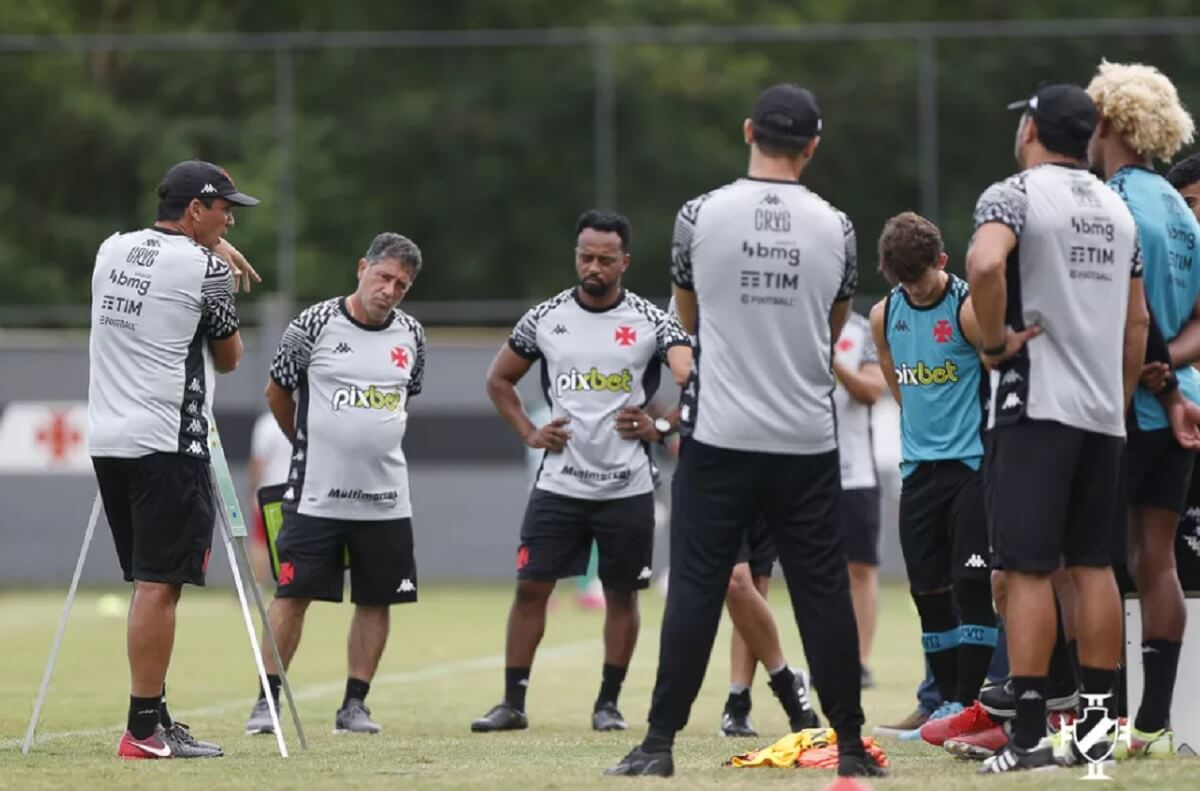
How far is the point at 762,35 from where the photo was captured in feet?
81.9

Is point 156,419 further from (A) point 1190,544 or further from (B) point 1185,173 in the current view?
(B) point 1185,173

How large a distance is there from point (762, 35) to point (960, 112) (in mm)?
2506

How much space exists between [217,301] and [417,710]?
10.7ft

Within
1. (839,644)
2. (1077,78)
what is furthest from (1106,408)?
(1077,78)

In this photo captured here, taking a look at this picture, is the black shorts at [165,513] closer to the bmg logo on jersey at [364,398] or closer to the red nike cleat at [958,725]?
the bmg logo on jersey at [364,398]

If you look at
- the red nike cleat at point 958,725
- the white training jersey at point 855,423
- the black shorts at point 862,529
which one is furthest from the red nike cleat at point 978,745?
the white training jersey at point 855,423

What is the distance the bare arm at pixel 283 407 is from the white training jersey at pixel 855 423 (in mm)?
3467

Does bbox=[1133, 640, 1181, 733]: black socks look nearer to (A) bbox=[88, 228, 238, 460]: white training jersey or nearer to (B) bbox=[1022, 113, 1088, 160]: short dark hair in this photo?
(B) bbox=[1022, 113, 1088, 160]: short dark hair

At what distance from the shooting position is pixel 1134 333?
699 cm

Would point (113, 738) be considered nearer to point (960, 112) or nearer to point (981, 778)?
point (981, 778)

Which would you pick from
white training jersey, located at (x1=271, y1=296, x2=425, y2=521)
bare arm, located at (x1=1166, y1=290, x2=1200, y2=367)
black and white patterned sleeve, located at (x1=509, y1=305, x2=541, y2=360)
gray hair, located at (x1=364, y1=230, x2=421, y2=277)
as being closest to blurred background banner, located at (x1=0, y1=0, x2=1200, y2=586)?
black and white patterned sleeve, located at (x1=509, y1=305, x2=541, y2=360)

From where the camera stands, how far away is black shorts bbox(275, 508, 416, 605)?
9758 millimetres

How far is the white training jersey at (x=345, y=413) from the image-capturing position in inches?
385

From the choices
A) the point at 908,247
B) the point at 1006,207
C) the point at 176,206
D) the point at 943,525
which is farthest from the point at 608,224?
the point at 1006,207
